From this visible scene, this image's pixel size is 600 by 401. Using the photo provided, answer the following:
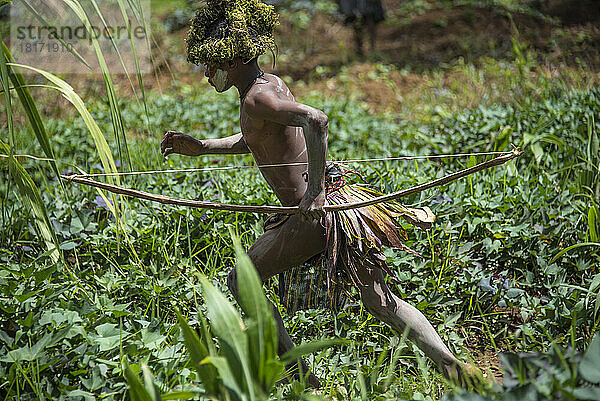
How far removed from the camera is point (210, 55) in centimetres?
192

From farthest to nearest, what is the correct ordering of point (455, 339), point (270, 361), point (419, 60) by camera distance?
point (419, 60) < point (455, 339) < point (270, 361)

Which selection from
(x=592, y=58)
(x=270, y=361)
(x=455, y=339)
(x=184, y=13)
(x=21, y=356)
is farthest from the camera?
(x=184, y=13)

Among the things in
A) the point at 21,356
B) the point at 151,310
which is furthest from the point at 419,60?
the point at 21,356

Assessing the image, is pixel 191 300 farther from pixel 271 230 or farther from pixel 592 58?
pixel 592 58

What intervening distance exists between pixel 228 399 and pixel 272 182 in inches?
33.0

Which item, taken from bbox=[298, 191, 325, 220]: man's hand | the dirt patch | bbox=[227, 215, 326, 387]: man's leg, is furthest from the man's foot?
the dirt patch

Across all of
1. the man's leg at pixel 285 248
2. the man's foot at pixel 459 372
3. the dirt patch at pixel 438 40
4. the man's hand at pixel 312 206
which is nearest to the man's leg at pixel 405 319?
the man's foot at pixel 459 372

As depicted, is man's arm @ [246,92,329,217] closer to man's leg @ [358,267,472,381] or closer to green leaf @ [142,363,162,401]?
man's leg @ [358,267,472,381]

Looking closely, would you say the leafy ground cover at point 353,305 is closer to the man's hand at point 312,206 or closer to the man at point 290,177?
the man at point 290,177

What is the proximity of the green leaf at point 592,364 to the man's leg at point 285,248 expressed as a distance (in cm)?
95

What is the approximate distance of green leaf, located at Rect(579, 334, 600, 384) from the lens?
131cm

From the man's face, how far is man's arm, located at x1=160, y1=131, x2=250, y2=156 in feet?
0.91

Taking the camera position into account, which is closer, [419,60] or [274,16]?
[274,16]

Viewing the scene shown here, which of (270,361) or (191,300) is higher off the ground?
(270,361)
